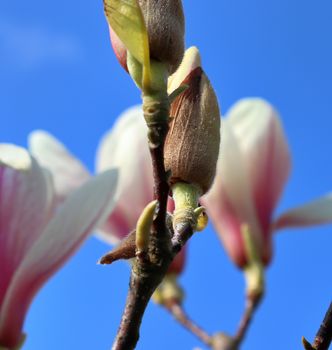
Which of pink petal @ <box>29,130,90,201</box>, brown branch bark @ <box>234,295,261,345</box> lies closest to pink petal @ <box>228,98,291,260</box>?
brown branch bark @ <box>234,295,261,345</box>

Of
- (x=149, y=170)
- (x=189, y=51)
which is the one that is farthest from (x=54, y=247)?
(x=149, y=170)

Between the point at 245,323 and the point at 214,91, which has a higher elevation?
the point at 245,323

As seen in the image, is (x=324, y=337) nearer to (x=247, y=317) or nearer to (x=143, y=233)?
(x=143, y=233)

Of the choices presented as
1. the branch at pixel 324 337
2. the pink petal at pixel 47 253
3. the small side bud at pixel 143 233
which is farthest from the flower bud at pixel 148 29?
the pink petal at pixel 47 253

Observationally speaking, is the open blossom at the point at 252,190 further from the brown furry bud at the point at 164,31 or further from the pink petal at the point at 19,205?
the brown furry bud at the point at 164,31

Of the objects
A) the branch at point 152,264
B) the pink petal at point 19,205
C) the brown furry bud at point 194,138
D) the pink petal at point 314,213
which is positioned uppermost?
the pink petal at point 314,213

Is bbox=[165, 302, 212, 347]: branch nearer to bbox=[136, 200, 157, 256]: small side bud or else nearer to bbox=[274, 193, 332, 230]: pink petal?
bbox=[274, 193, 332, 230]: pink petal

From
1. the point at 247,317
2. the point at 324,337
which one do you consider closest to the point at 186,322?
the point at 247,317

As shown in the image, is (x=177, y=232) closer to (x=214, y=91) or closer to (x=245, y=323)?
(x=214, y=91)
